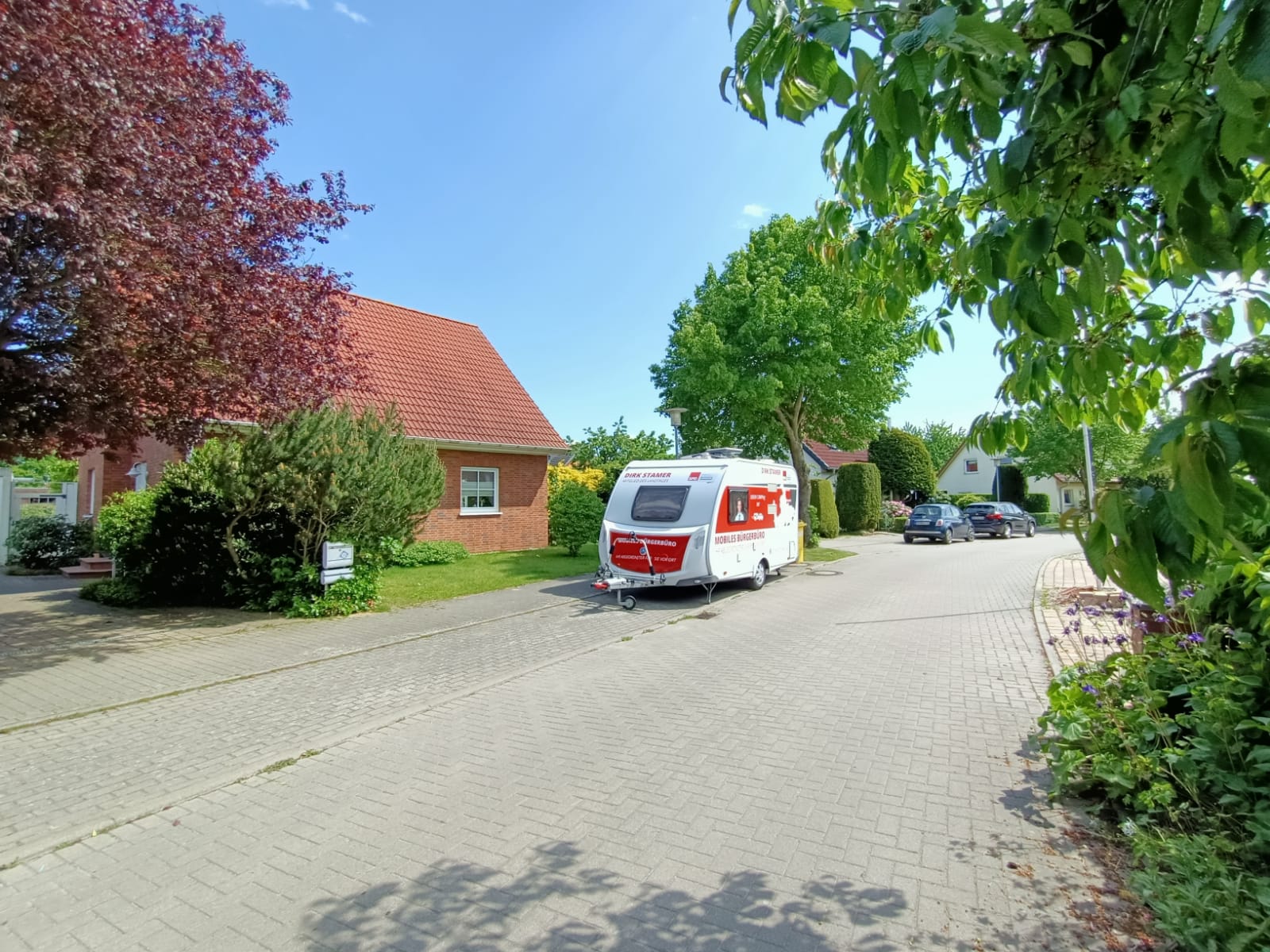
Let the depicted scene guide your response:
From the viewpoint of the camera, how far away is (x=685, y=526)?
12.2 metres

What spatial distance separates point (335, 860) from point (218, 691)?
13.4ft

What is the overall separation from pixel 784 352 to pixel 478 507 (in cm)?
1082

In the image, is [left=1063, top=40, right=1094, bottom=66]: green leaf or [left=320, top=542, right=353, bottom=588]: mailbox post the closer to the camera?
[left=1063, top=40, right=1094, bottom=66]: green leaf

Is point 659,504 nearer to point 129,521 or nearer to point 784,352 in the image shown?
point 129,521

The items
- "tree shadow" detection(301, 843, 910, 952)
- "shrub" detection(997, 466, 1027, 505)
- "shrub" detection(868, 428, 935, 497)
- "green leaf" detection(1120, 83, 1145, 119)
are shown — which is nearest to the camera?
"green leaf" detection(1120, 83, 1145, 119)

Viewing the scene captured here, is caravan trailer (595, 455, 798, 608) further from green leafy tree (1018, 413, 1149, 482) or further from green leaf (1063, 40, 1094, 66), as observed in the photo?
green leafy tree (1018, 413, 1149, 482)

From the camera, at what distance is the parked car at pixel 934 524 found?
29.3 meters

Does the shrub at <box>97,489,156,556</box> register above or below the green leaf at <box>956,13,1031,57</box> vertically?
below

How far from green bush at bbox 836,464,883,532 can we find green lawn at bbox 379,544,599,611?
20856 millimetres

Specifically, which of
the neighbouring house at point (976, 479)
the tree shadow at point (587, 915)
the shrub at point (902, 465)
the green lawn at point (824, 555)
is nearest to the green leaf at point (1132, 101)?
the tree shadow at point (587, 915)

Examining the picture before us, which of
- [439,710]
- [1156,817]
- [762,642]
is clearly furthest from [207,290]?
[1156,817]

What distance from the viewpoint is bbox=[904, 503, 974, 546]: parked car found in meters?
29.3

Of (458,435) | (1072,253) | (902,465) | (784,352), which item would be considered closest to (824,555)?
(784,352)

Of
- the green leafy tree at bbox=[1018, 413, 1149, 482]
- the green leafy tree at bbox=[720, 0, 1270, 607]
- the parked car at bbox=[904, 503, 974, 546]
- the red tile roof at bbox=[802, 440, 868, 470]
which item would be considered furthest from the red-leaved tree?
the red tile roof at bbox=[802, 440, 868, 470]
